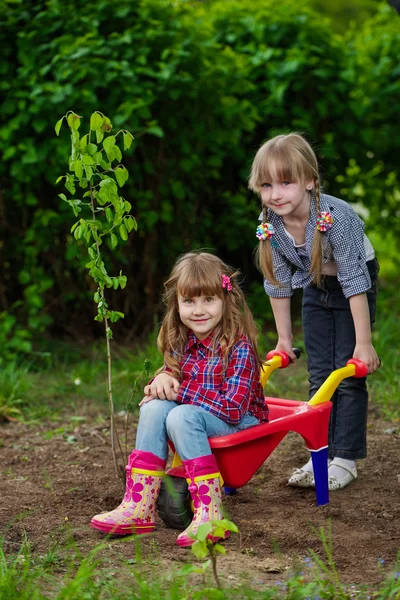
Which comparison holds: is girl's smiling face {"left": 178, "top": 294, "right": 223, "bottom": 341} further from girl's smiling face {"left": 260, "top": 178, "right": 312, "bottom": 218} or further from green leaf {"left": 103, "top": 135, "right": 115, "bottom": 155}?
green leaf {"left": 103, "top": 135, "right": 115, "bottom": 155}

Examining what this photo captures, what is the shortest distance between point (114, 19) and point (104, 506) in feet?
10.2

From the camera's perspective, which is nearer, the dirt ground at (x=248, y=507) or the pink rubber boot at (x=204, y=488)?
the dirt ground at (x=248, y=507)

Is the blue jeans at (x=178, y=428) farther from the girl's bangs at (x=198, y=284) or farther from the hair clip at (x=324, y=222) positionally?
the hair clip at (x=324, y=222)

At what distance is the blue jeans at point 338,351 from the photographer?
11.7ft

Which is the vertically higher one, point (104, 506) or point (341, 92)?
point (341, 92)

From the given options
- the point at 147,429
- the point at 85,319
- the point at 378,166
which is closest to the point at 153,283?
the point at 85,319

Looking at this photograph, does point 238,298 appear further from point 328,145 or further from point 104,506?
point 328,145

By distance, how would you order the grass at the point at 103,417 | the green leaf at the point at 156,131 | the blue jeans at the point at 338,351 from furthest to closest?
the green leaf at the point at 156,131 < the blue jeans at the point at 338,351 < the grass at the point at 103,417

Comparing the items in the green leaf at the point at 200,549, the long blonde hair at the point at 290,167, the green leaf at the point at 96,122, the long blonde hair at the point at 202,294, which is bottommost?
the green leaf at the point at 200,549

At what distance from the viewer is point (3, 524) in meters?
3.11

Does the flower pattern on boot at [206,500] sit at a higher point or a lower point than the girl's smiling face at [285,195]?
lower

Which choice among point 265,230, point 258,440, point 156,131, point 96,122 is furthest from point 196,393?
point 156,131

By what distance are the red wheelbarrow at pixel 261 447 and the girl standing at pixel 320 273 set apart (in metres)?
0.24

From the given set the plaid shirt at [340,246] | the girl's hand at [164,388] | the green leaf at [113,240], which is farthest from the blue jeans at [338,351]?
the green leaf at [113,240]
